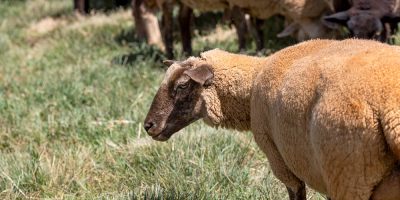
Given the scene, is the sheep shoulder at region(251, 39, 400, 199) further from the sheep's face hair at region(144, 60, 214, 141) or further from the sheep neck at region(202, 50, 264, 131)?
the sheep's face hair at region(144, 60, 214, 141)

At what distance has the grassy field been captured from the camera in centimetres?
525

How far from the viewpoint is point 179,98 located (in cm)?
431

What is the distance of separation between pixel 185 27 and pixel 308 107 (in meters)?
8.74

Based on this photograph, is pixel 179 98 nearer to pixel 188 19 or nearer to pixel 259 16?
pixel 259 16

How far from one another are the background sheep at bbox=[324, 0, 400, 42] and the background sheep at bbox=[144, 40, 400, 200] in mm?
3567

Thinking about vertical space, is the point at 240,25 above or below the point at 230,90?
below

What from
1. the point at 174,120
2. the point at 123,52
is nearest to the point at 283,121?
the point at 174,120

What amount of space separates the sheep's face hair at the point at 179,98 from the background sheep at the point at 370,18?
3611 mm

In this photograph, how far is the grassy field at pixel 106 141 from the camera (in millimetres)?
5250

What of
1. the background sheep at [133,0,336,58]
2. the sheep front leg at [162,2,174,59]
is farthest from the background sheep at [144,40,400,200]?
the sheep front leg at [162,2,174,59]

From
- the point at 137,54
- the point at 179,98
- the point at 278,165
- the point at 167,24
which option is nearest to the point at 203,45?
the point at 167,24

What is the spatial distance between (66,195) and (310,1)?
526 cm

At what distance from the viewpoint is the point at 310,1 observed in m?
9.62

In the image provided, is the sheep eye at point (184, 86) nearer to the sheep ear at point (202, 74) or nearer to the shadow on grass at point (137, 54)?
the sheep ear at point (202, 74)
